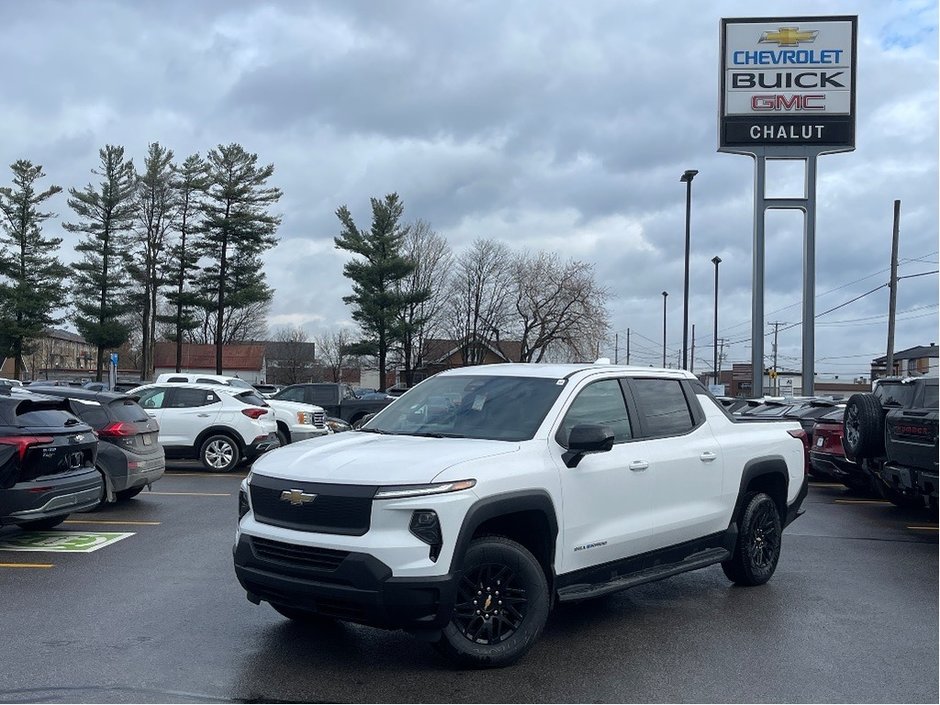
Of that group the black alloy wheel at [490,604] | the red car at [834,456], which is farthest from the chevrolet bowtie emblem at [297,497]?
the red car at [834,456]

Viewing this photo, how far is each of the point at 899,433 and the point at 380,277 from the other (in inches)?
1595

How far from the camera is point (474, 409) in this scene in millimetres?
6449

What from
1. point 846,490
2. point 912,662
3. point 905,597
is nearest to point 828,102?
point 846,490

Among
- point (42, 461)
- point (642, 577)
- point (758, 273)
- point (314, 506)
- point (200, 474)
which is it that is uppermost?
point (758, 273)

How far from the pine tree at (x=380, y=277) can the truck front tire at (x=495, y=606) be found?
4411 centimetres

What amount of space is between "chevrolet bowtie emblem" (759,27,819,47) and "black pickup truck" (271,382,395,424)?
15570 millimetres

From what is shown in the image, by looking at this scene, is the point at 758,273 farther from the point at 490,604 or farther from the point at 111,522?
the point at 490,604

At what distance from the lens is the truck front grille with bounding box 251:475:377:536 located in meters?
5.14

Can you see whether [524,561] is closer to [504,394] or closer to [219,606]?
[504,394]

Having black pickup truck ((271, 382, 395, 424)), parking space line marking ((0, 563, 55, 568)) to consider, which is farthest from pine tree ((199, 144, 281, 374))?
parking space line marking ((0, 563, 55, 568))

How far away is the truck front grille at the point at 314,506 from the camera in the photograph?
5.14 metres

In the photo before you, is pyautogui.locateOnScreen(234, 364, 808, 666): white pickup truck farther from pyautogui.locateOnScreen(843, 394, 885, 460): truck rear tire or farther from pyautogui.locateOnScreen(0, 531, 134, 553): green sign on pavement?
pyautogui.locateOnScreen(843, 394, 885, 460): truck rear tire

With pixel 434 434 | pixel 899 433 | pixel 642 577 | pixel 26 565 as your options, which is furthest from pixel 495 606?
pixel 899 433

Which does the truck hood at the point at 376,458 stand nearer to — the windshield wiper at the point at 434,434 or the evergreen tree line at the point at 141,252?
the windshield wiper at the point at 434,434
